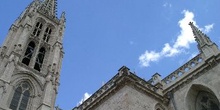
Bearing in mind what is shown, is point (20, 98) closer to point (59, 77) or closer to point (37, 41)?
point (59, 77)

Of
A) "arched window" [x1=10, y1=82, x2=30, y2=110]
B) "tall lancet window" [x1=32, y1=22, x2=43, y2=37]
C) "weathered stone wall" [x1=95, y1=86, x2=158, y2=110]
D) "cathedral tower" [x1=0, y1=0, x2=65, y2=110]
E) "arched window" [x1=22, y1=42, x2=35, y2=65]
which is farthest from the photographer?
"tall lancet window" [x1=32, y1=22, x2=43, y2=37]

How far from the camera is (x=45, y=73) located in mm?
31188

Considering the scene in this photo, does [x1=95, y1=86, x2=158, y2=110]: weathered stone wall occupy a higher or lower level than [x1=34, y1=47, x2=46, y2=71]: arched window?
lower

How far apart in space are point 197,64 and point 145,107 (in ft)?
10.5

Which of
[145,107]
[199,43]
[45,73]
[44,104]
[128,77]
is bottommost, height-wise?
[145,107]

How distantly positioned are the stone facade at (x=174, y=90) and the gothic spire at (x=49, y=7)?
98.3 ft

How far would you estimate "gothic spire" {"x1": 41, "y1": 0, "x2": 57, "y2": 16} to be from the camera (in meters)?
41.3

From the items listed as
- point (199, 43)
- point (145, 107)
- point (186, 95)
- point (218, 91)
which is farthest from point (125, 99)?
point (199, 43)

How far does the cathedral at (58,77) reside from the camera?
11930mm

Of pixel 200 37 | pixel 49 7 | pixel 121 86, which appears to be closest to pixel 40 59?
pixel 49 7

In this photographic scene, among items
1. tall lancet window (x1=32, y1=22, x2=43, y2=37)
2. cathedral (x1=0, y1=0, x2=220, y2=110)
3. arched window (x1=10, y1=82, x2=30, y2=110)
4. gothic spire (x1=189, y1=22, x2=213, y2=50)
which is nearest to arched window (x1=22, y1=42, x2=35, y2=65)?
cathedral (x1=0, y1=0, x2=220, y2=110)

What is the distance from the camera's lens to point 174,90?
42.5ft

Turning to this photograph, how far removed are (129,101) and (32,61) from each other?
2194cm

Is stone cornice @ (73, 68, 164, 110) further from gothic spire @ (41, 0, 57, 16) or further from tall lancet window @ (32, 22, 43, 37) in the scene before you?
gothic spire @ (41, 0, 57, 16)
